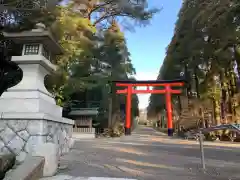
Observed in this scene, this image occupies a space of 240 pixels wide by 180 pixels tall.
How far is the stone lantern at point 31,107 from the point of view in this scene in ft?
13.0

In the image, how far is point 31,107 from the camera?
4.22m

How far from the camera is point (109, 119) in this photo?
1599 centimetres

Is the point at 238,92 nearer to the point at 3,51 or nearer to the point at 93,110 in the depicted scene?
the point at 93,110

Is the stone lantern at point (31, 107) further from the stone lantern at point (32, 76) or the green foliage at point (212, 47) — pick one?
the green foliage at point (212, 47)

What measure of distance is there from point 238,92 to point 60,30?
1203 cm

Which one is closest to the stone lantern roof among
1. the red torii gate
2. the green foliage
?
the green foliage

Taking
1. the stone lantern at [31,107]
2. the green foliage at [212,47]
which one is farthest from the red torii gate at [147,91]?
the stone lantern at [31,107]

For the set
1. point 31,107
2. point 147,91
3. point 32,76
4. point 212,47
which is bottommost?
point 31,107

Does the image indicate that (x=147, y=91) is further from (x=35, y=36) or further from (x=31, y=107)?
(x=31, y=107)

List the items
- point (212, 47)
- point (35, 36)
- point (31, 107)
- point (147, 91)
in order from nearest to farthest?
point (31, 107)
point (35, 36)
point (212, 47)
point (147, 91)

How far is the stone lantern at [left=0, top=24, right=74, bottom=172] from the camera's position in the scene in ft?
13.0

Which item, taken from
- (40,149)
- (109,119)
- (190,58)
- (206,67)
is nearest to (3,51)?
(40,149)

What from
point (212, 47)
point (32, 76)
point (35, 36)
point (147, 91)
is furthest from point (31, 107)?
point (147, 91)

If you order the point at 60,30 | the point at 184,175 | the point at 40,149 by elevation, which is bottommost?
the point at 184,175
